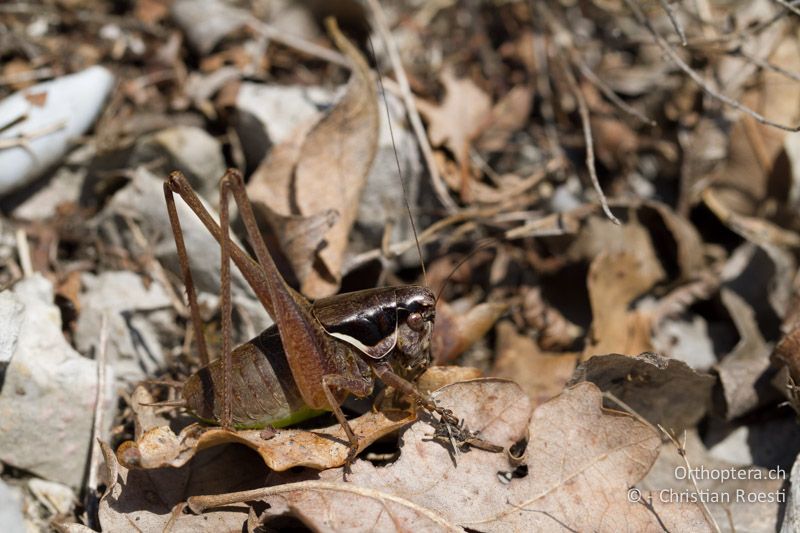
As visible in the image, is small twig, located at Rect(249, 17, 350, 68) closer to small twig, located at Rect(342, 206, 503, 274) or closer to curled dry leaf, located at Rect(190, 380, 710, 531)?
small twig, located at Rect(342, 206, 503, 274)

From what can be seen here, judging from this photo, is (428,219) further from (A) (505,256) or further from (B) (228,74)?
(B) (228,74)

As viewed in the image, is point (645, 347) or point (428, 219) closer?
point (645, 347)

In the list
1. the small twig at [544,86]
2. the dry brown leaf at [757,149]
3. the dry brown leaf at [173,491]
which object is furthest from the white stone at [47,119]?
the dry brown leaf at [757,149]

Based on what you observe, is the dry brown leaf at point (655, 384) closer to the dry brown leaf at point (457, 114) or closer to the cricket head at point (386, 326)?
the cricket head at point (386, 326)

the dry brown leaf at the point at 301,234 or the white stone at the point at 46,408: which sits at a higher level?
the dry brown leaf at the point at 301,234

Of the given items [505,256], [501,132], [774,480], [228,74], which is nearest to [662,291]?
[505,256]

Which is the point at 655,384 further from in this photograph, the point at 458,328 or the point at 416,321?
the point at 416,321
